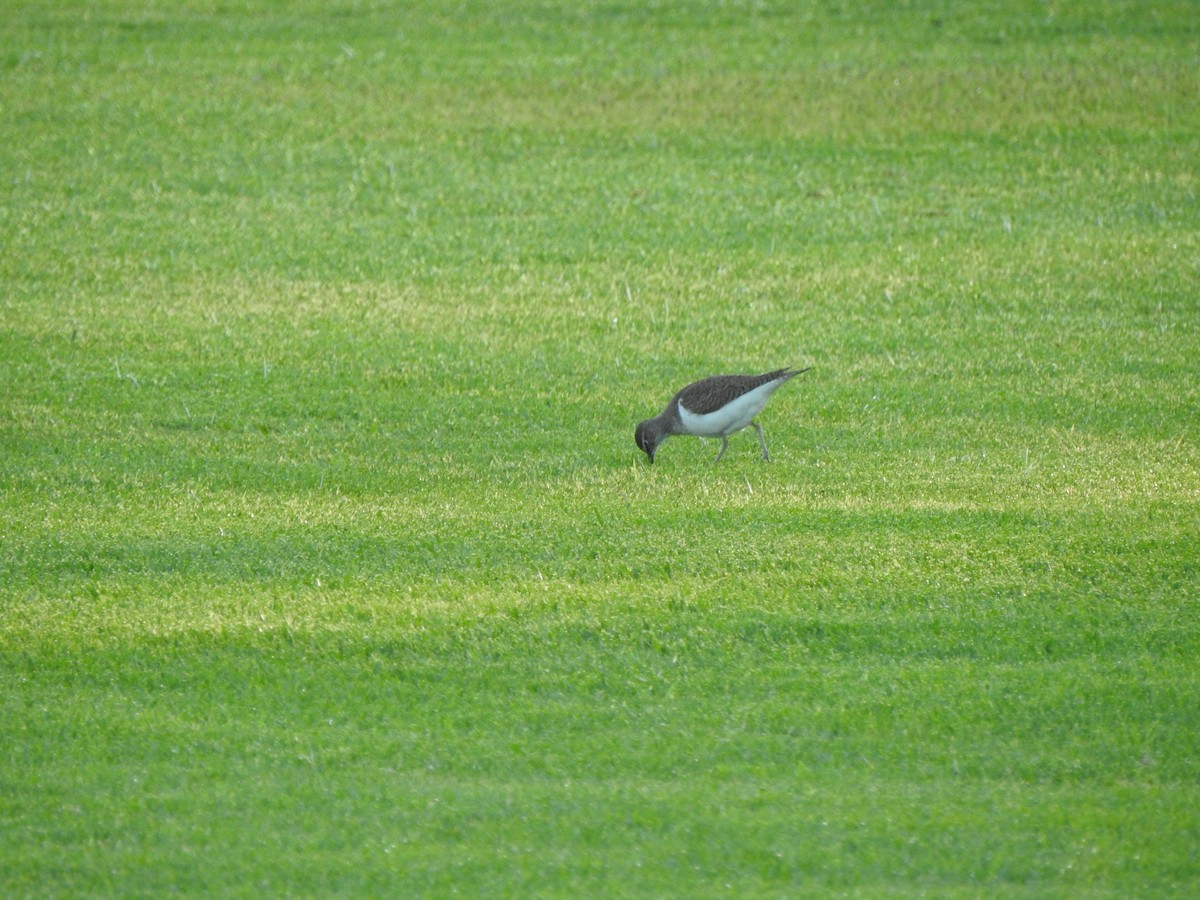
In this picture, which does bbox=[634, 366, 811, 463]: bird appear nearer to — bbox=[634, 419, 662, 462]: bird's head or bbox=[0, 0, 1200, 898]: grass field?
bbox=[634, 419, 662, 462]: bird's head

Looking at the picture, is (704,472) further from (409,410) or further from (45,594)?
(45,594)

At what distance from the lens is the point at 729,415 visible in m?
12.2

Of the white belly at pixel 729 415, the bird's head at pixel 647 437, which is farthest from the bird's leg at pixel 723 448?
the bird's head at pixel 647 437

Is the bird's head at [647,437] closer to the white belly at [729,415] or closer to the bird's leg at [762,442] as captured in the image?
the white belly at [729,415]

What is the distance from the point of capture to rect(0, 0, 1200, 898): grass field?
6.83m

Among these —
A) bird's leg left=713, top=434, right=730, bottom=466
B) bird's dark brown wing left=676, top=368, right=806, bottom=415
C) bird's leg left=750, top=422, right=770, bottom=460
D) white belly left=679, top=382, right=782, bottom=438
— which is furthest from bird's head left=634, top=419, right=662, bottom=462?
bird's leg left=750, top=422, right=770, bottom=460

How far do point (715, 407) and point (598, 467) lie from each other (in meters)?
1.10

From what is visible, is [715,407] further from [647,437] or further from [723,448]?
[723,448]

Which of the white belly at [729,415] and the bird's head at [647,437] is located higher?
the white belly at [729,415]

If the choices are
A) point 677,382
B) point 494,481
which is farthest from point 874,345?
point 494,481

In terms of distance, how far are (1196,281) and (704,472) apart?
8.23 metres

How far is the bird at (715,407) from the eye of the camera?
12.1m

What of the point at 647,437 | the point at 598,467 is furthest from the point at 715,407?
the point at 598,467

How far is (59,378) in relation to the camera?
15.0 meters
